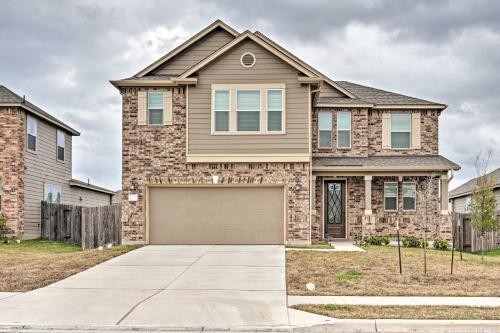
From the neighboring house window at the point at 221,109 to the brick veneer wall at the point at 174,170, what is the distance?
3.77 feet

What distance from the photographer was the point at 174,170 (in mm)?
20828

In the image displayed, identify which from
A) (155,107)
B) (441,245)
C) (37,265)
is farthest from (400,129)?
(37,265)

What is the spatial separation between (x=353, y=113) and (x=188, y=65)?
22.8 ft

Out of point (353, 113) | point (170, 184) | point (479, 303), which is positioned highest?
point (353, 113)

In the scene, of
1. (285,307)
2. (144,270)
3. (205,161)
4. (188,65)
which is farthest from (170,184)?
(285,307)

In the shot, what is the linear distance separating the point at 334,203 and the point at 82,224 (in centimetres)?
979

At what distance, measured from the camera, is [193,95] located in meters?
20.8

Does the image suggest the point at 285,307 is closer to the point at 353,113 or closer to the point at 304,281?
the point at 304,281

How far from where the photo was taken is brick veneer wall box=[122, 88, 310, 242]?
20.6 m

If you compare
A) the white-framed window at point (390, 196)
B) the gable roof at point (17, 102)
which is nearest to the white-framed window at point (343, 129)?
the white-framed window at point (390, 196)

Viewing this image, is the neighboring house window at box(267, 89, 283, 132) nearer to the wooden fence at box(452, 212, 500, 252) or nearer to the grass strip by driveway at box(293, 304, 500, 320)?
the wooden fence at box(452, 212, 500, 252)

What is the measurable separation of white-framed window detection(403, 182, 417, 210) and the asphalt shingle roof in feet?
3.47

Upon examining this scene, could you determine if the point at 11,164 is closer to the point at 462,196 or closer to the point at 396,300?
the point at 396,300

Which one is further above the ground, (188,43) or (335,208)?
(188,43)
